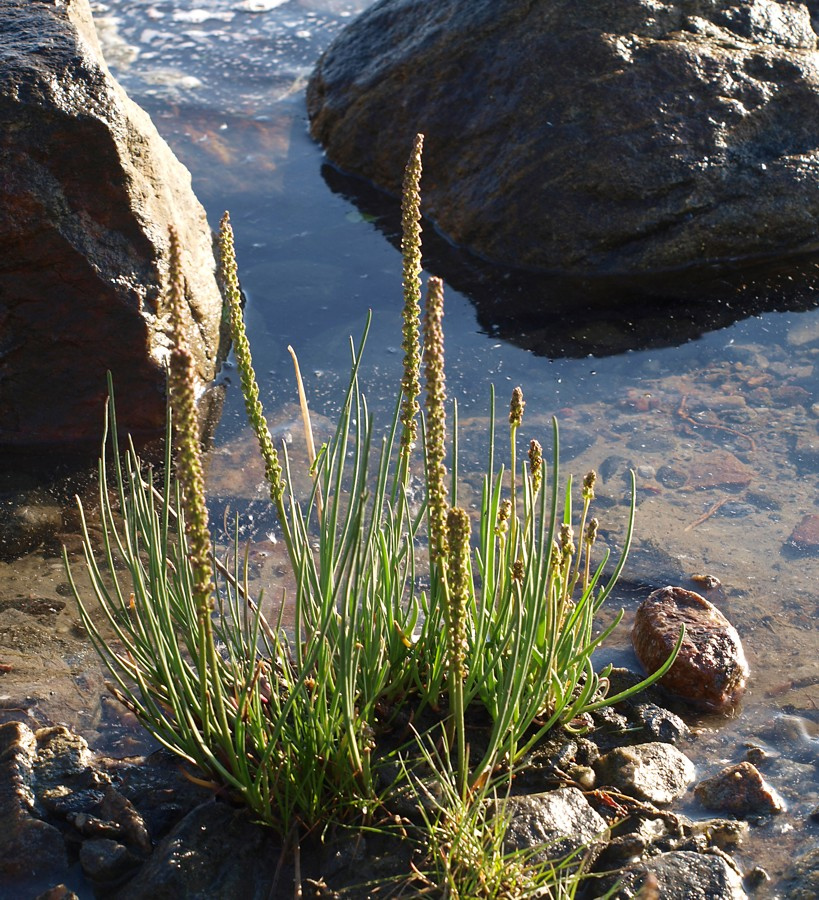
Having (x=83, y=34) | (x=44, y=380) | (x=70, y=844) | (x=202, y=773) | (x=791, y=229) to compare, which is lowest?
(x=70, y=844)

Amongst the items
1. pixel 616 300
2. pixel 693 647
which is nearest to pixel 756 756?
pixel 693 647

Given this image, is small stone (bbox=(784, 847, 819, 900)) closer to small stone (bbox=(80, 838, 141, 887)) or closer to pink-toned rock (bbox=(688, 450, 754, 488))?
small stone (bbox=(80, 838, 141, 887))

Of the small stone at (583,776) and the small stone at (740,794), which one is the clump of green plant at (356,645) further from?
the small stone at (740,794)

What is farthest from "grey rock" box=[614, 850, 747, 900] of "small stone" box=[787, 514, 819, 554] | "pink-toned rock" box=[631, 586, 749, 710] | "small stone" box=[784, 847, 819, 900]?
"small stone" box=[787, 514, 819, 554]

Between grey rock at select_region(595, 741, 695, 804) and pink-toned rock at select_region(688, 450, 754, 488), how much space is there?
1759mm

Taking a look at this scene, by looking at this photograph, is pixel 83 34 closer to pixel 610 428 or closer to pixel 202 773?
pixel 610 428

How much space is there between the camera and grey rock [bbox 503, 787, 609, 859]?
2.42 meters

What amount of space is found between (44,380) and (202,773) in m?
2.62

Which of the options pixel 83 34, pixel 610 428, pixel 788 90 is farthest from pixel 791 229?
pixel 83 34

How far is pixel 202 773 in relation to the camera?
2574 millimetres

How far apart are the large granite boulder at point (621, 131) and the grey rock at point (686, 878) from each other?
13.0ft

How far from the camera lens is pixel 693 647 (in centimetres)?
337

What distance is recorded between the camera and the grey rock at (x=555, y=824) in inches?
95.1

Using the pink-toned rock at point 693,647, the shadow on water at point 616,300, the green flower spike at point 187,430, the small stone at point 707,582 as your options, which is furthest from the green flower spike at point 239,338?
the shadow on water at point 616,300
